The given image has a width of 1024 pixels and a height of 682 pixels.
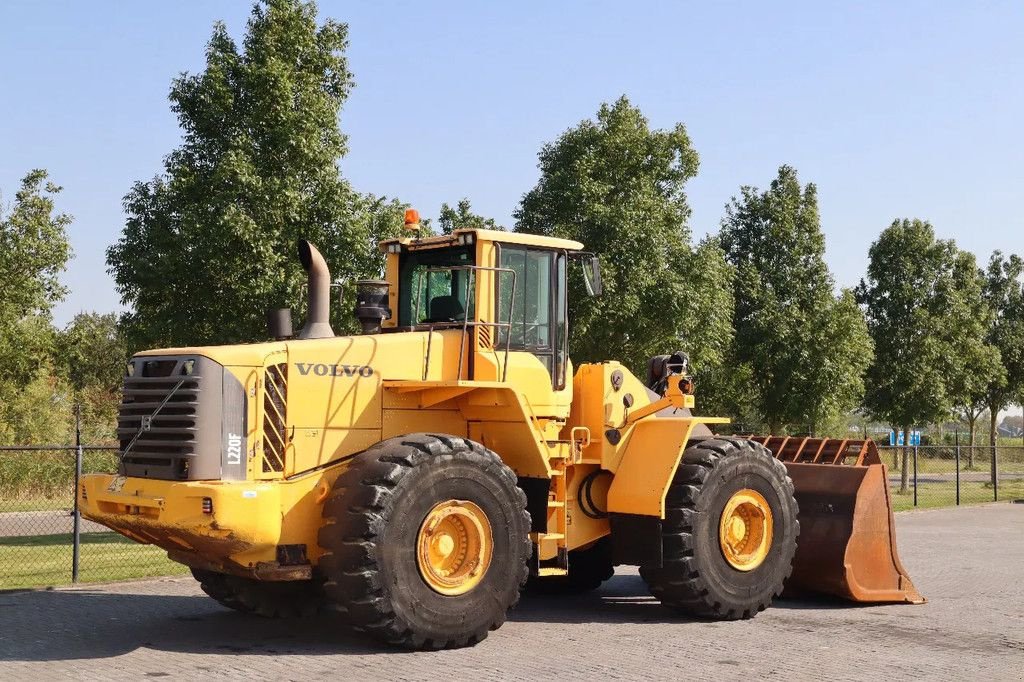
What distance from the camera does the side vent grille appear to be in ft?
28.8

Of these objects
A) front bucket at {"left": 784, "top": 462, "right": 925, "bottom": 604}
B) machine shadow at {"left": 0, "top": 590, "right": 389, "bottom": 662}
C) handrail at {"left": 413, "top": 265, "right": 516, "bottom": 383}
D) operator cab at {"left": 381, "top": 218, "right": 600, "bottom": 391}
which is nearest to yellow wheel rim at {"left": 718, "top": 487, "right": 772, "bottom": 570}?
front bucket at {"left": 784, "top": 462, "right": 925, "bottom": 604}

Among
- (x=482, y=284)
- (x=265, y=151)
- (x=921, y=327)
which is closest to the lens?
(x=482, y=284)

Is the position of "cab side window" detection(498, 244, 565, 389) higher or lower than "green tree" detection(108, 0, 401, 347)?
lower

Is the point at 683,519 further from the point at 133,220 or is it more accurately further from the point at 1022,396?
the point at 1022,396

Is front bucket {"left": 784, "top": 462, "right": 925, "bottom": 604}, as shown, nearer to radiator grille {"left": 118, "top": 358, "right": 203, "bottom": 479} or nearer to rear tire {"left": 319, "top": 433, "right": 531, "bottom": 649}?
rear tire {"left": 319, "top": 433, "right": 531, "bottom": 649}

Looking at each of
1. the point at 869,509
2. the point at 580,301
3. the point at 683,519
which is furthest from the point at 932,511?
the point at 683,519

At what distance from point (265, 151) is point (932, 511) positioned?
17196mm

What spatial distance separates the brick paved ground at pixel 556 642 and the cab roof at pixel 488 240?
10.9 feet

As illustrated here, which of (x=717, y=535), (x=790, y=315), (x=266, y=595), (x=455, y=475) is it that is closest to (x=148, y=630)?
(x=266, y=595)

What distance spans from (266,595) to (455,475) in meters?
2.36

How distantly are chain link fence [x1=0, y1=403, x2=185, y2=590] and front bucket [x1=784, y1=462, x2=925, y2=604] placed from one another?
670 cm

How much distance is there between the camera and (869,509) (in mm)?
11352

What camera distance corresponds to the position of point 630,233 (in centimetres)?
2139

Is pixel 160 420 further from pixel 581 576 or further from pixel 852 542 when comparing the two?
pixel 852 542
